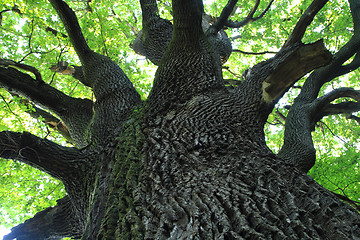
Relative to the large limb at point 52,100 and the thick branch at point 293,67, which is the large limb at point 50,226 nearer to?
the large limb at point 52,100

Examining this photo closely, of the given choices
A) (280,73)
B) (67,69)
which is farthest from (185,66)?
(67,69)

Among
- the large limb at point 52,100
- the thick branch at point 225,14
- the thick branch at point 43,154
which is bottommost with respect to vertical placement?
the thick branch at point 43,154

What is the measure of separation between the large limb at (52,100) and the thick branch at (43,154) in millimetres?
1139

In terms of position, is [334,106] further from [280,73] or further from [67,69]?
[67,69]

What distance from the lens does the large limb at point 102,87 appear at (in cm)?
376

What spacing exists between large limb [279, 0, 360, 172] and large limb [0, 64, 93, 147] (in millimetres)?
3471

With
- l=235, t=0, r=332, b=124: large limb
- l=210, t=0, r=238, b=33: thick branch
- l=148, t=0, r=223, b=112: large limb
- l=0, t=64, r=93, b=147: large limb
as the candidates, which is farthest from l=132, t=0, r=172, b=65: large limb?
l=235, t=0, r=332, b=124: large limb

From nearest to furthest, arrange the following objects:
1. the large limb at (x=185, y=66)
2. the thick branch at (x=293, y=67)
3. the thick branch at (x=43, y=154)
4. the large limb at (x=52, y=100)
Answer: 1. the thick branch at (x=43, y=154)
2. the thick branch at (x=293, y=67)
3. the large limb at (x=185, y=66)
4. the large limb at (x=52, y=100)

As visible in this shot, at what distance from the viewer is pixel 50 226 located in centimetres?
335

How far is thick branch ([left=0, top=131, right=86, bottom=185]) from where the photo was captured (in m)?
2.96

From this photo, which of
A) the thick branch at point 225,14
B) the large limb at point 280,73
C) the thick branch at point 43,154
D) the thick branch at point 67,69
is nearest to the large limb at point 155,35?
the thick branch at point 225,14

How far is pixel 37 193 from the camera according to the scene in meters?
6.33

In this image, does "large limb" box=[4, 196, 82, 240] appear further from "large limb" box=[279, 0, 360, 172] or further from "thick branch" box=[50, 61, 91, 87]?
"large limb" box=[279, 0, 360, 172]

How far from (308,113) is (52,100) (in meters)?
4.65
